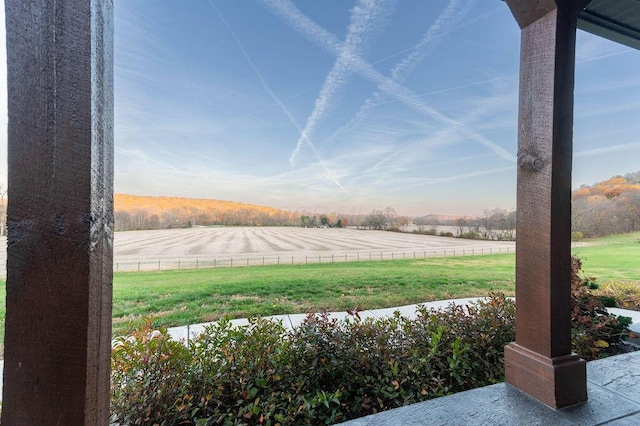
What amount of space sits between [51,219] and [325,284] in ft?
14.0

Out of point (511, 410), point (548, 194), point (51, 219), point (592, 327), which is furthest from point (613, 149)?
point (51, 219)

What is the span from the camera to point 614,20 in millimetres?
2277

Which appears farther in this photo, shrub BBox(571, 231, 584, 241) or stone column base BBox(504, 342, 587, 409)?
shrub BBox(571, 231, 584, 241)

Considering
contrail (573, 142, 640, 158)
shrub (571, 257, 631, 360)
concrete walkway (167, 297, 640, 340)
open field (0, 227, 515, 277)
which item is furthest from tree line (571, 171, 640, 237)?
shrub (571, 257, 631, 360)

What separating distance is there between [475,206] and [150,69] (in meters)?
5.97

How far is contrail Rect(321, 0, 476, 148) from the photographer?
4.59 meters

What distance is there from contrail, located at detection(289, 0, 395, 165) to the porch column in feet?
12.9

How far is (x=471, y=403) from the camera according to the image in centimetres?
130

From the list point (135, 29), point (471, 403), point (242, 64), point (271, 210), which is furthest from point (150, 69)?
point (471, 403)

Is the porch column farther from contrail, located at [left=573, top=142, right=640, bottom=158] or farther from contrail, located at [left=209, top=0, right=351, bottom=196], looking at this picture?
contrail, located at [left=573, top=142, right=640, bottom=158]

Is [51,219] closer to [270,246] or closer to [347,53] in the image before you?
[270,246]

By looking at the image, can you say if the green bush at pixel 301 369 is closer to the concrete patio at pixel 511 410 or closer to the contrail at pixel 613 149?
the concrete patio at pixel 511 410

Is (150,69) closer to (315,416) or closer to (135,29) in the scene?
(135,29)

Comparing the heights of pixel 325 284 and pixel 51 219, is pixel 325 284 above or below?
below
